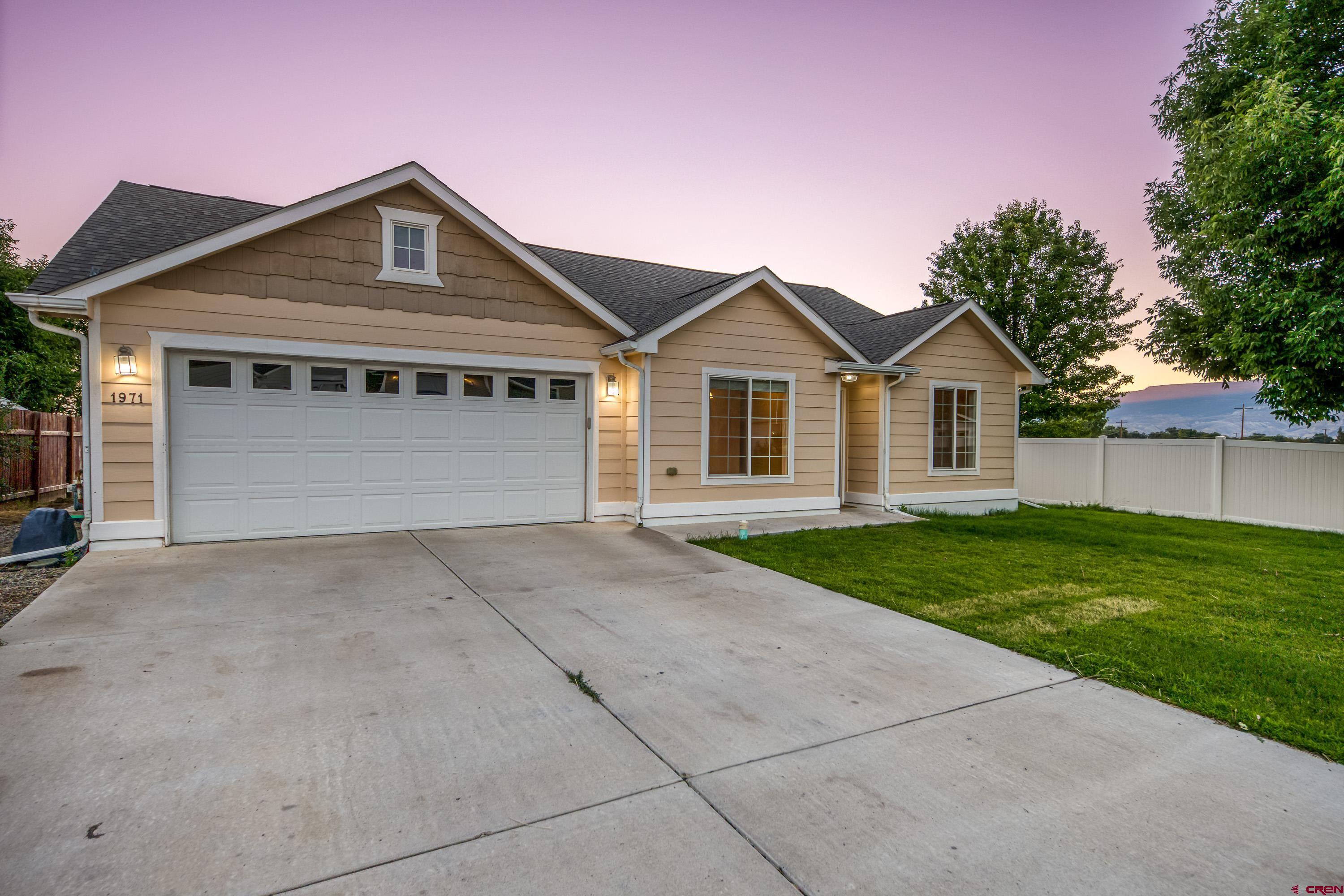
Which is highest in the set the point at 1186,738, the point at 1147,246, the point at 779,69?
the point at 779,69

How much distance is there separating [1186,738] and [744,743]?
204cm

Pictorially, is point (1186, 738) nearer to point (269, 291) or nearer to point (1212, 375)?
point (269, 291)

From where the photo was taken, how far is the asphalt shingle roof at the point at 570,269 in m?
6.97

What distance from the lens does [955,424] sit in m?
11.6

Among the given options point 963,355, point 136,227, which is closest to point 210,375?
point 136,227

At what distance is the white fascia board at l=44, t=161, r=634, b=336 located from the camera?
253 inches

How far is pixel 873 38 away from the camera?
1106 cm

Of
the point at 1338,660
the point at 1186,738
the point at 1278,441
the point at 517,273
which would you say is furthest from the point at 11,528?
the point at 1278,441

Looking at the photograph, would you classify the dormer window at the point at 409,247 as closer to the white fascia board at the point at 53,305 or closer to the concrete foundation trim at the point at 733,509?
the white fascia board at the point at 53,305

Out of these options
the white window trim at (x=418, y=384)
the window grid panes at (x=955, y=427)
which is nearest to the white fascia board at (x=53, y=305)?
the white window trim at (x=418, y=384)

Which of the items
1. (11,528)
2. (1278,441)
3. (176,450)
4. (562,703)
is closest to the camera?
(562,703)

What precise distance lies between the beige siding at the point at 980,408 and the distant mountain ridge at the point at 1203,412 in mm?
3654

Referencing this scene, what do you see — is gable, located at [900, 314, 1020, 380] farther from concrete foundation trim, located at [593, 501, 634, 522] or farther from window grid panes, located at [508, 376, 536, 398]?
window grid panes, located at [508, 376, 536, 398]

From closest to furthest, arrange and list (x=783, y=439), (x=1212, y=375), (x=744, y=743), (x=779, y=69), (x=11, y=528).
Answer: (x=744, y=743), (x=11, y=528), (x=783, y=439), (x=779, y=69), (x=1212, y=375)
